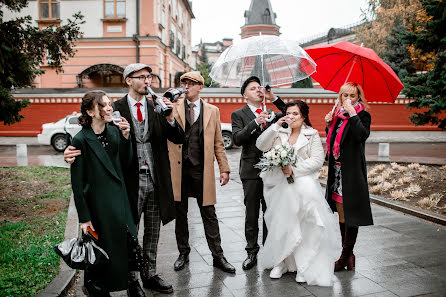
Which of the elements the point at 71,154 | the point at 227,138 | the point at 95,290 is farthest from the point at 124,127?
the point at 227,138

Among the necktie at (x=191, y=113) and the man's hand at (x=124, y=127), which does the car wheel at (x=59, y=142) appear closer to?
the necktie at (x=191, y=113)

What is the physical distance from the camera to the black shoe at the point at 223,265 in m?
4.37

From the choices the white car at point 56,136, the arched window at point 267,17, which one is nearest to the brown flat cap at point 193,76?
the white car at point 56,136

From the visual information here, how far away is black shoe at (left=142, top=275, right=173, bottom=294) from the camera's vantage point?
12.8 ft

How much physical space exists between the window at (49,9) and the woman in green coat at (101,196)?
81.6 ft

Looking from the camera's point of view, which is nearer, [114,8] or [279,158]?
[279,158]

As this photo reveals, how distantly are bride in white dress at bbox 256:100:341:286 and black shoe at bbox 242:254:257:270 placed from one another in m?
0.22

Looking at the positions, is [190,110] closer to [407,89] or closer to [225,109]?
[407,89]

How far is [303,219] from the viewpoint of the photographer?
164 inches

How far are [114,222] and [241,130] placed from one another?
1.83 m

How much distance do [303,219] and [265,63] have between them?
1.94 meters

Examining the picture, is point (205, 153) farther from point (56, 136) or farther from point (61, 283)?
point (56, 136)

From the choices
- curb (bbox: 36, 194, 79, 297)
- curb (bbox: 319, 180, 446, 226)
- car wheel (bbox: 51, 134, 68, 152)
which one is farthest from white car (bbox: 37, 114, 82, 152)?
curb (bbox: 36, 194, 79, 297)

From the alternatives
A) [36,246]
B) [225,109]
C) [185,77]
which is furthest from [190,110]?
[225,109]
